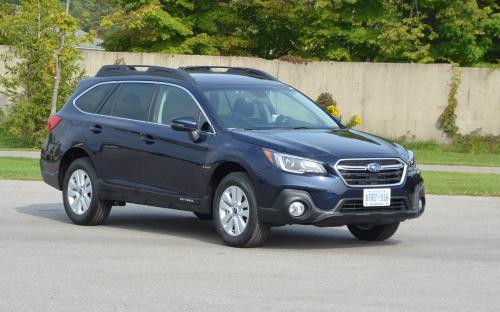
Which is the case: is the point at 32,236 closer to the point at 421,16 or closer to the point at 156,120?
the point at 156,120

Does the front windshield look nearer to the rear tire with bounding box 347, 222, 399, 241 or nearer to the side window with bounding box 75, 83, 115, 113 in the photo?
the rear tire with bounding box 347, 222, 399, 241

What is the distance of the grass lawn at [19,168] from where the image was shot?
2059 cm

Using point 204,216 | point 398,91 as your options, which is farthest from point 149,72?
point 398,91

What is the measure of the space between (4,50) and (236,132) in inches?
928

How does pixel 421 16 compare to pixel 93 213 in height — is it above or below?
above

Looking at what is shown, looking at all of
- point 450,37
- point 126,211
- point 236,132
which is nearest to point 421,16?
point 450,37

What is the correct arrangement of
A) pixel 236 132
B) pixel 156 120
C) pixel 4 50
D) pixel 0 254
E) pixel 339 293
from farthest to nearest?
pixel 4 50, pixel 156 120, pixel 236 132, pixel 0 254, pixel 339 293

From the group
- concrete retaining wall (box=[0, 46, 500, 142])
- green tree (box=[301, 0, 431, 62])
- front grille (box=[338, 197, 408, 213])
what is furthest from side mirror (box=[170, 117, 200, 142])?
green tree (box=[301, 0, 431, 62])

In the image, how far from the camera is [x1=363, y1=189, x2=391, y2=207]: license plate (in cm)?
1190

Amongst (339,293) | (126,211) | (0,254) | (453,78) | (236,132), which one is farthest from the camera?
(453,78)

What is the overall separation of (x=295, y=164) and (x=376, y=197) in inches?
33.8

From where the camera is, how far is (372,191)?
39.1 ft

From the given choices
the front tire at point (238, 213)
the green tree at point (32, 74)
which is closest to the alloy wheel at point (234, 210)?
the front tire at point (238, 213)

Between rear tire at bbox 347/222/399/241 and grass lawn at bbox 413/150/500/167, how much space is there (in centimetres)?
1459
